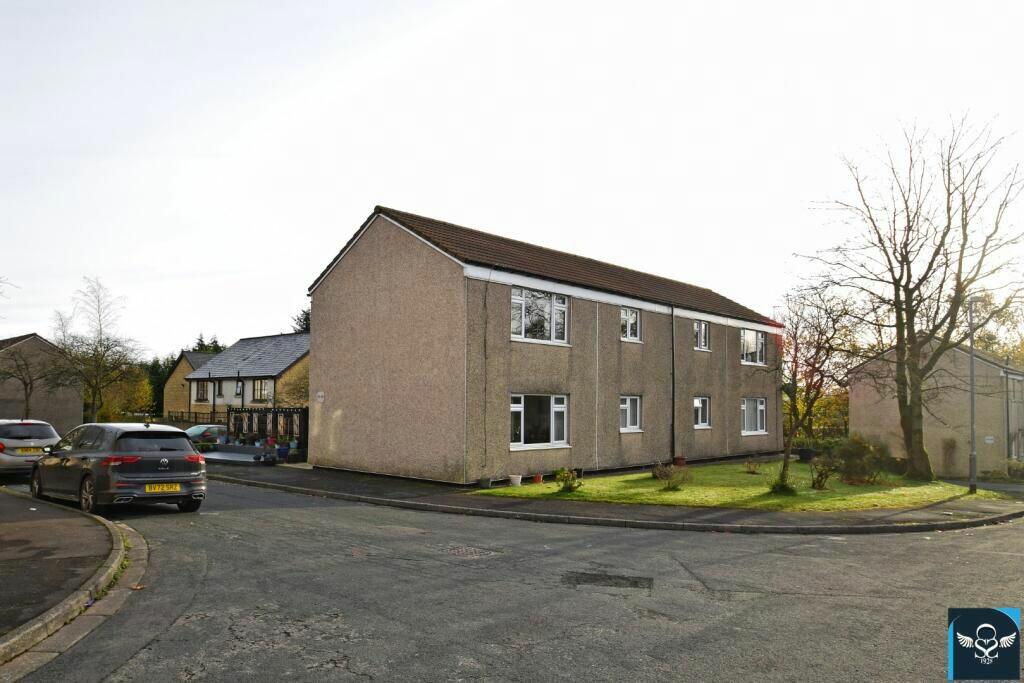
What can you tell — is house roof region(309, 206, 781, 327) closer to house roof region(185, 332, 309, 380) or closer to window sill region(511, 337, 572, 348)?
window sill region(511, 337, 572, 348)

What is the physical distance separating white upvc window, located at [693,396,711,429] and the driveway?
16.5 meters

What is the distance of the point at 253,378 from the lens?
5506 centimetres

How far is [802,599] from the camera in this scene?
25.4 ft

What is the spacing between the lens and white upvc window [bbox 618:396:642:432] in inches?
955

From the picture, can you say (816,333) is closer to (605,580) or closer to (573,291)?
(573,291)

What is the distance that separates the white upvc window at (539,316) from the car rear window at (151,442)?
30.4ft

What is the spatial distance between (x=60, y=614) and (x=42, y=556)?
9.36 ft

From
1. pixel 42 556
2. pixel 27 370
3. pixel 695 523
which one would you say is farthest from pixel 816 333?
pixel 27 370

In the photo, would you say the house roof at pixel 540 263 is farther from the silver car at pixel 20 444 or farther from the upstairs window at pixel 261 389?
the upstairs window at pixel 261 389

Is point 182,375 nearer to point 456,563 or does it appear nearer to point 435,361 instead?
point 435,361

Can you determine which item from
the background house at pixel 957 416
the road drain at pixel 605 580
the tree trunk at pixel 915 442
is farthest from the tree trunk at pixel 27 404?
the tree trunk at pixel 915 442

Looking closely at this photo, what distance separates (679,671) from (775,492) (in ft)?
44.8

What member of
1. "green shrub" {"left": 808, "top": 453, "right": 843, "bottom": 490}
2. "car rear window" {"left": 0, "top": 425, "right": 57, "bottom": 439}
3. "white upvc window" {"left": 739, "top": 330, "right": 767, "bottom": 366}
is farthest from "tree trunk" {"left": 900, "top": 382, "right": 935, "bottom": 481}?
"car rear window" {"left": 0, "top": 425, "right": 57, "bottom": 439}

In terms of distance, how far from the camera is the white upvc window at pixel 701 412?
28.8m
